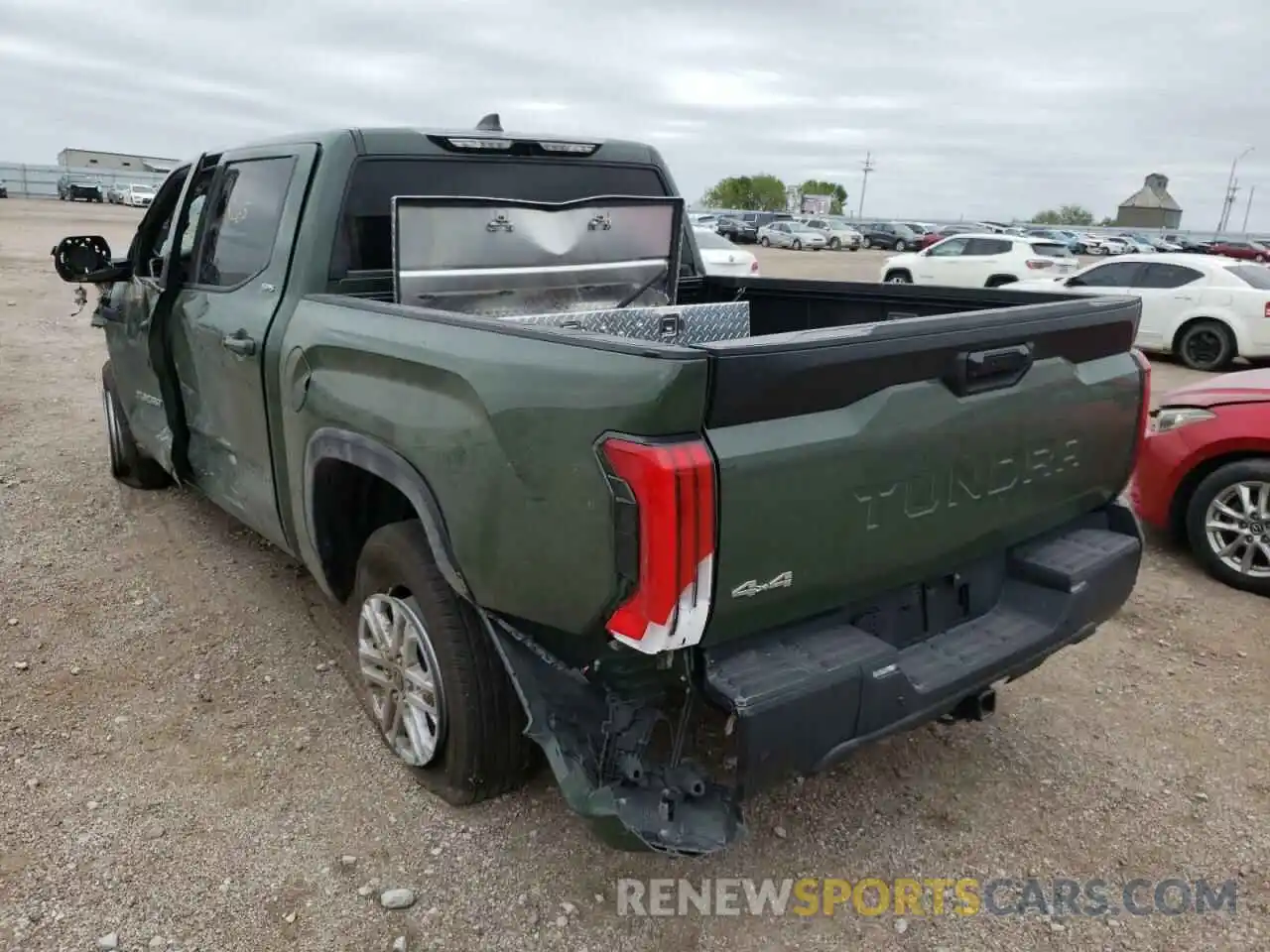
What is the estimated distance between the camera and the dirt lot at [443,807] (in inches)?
101

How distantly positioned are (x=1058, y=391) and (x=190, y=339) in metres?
3.38

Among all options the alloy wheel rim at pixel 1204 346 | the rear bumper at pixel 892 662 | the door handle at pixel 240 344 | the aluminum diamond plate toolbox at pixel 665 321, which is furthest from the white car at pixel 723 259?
the rear bumper at pixel 892 662

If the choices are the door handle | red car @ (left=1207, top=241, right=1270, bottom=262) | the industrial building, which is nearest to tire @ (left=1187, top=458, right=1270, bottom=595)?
the door handle

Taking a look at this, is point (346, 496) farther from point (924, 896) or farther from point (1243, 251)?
point (1243, 251)

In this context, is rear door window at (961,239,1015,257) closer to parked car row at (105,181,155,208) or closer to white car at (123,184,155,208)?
parked car row at (105,181,155,208)

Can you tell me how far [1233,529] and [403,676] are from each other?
4.23m

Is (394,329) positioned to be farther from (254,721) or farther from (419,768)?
(254,721)

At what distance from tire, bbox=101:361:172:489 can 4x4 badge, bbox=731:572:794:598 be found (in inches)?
180

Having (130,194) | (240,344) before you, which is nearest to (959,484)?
(240,344)

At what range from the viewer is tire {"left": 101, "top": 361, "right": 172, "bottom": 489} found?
5.64 metres

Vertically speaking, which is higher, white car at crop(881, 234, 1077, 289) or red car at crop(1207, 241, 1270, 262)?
white car at crop(881, 234, 1077, 289)

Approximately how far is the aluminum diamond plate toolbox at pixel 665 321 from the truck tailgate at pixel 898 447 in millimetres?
1278

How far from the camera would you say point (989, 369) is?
2512 millimetres

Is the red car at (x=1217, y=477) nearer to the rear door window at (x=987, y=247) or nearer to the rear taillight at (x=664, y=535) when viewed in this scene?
the rear taillight at (x=664, y=535)
